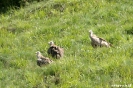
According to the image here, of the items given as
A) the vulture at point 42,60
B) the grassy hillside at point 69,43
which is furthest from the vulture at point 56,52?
the vulture at point 42,60

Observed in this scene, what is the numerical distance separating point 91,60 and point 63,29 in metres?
3.59

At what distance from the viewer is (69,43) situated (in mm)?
13305

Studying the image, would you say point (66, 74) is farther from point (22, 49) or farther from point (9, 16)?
point (9, 16)

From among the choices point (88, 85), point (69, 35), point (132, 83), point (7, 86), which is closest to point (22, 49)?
point (69, 35)

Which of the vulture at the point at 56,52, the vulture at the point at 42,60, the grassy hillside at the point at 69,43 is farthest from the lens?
the vulture at the point at 56,52

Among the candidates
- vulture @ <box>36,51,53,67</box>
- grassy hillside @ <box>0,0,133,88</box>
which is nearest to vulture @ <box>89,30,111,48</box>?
grassy hillside @ <box>0,0,133,88</box>

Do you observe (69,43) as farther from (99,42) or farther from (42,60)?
(42,60)

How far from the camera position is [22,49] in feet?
44.3

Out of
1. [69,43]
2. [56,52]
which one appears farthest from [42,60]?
[69,43]

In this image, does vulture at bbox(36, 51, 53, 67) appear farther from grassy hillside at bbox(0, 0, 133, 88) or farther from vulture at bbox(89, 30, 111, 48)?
vulture at bbox(89, 30, 111, 48)

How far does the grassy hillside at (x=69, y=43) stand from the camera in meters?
10.5

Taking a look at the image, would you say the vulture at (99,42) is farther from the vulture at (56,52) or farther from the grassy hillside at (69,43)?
the vulture at (56,52)

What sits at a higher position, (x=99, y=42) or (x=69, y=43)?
(x=99, y=42)

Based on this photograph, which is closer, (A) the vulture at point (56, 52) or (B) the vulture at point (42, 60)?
(B) the vulture at point (42, 60)
